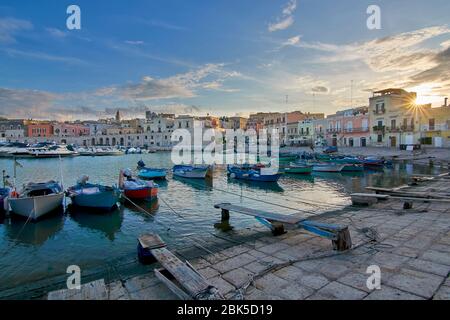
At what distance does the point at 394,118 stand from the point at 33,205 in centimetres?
5335

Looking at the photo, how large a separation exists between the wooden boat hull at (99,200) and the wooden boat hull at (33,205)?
49.4 inches

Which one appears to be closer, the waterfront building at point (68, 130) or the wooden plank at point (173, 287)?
the wooden plank at point (173, 287)

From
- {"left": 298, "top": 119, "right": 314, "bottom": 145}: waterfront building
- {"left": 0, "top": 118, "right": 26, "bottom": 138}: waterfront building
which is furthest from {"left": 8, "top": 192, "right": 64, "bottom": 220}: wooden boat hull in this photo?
{"left": 0, "top": 118, "right": 26, "bottom": 138}: waterfront building

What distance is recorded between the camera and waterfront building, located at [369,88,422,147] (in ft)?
147

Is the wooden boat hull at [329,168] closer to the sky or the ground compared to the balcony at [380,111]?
closer to the ground

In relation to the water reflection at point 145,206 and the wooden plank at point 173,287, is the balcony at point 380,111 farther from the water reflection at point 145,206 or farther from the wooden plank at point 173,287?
the wooden plank at point 173,287

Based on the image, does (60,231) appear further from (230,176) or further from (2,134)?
(2,134)

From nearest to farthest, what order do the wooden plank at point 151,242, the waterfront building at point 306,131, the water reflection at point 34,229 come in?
the wooden plank at point 151,242, the water reflection at point 34,229, the waterfront building at point 306,131

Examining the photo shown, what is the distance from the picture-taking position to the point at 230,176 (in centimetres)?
2725

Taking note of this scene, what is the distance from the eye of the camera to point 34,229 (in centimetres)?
1118

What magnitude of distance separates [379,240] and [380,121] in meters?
49.9

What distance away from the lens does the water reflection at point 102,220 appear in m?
11.1

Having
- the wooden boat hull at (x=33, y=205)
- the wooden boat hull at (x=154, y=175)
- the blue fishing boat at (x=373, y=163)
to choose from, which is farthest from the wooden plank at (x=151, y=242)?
the blue fishing boat at (x=373, y=163)

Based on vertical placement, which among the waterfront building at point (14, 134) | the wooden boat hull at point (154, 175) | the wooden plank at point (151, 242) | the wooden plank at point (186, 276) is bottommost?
the wooden boat hull at point (154, 175)
